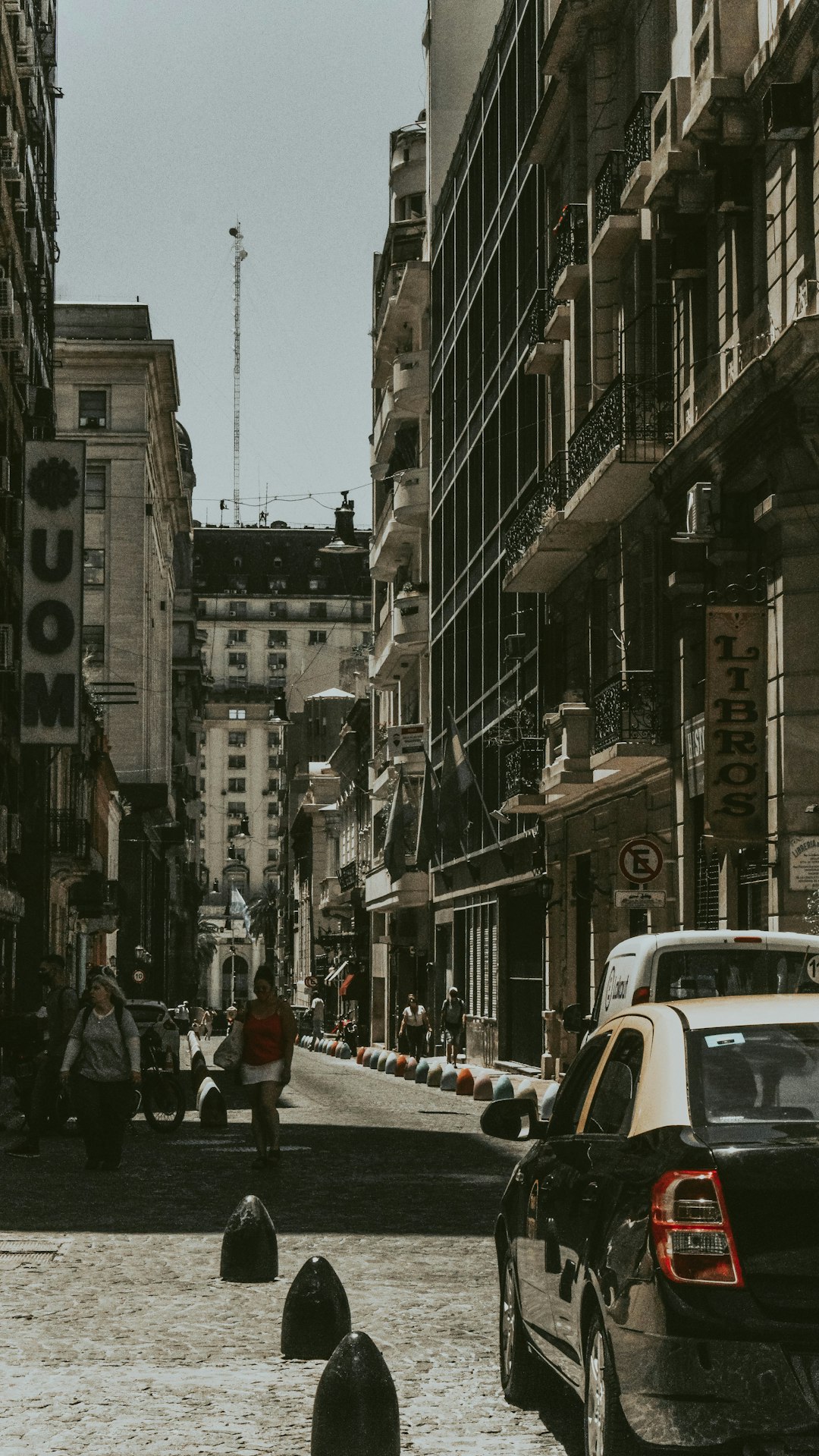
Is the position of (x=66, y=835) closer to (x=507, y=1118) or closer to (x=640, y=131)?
(x=640, y=131)

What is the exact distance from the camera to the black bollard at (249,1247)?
36.1 ft

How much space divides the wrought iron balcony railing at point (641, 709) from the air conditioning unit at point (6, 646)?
2059 centimetres

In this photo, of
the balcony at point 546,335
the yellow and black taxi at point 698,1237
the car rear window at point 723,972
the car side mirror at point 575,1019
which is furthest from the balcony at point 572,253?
the yellow and black taxi at point 698,1237

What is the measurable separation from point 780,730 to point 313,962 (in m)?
91.1

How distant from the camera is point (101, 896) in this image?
224 ft

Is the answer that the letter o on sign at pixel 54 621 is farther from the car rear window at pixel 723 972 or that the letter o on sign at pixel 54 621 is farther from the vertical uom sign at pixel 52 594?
the car rear window at pixel 723 972

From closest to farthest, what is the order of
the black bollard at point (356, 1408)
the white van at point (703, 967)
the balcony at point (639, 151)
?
the black bollard at point (356, 1408) → the white van at point (703, 967) → the balcony at point (639, 151)

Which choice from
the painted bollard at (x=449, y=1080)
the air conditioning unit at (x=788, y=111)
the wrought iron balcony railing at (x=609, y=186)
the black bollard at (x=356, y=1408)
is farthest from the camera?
the painted bollard at (x=449, y=1080)

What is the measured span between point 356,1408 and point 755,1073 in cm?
158

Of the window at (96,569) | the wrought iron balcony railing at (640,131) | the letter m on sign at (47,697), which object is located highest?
the window at (96,569)

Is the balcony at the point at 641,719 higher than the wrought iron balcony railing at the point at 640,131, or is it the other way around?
the wrought iron balcony railing at the point at 640,131

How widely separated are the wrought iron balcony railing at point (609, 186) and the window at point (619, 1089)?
23921 mm

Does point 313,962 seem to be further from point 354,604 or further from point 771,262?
point 771,262

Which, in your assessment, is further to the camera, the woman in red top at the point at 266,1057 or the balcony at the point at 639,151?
the balcony at the point at 639,151
